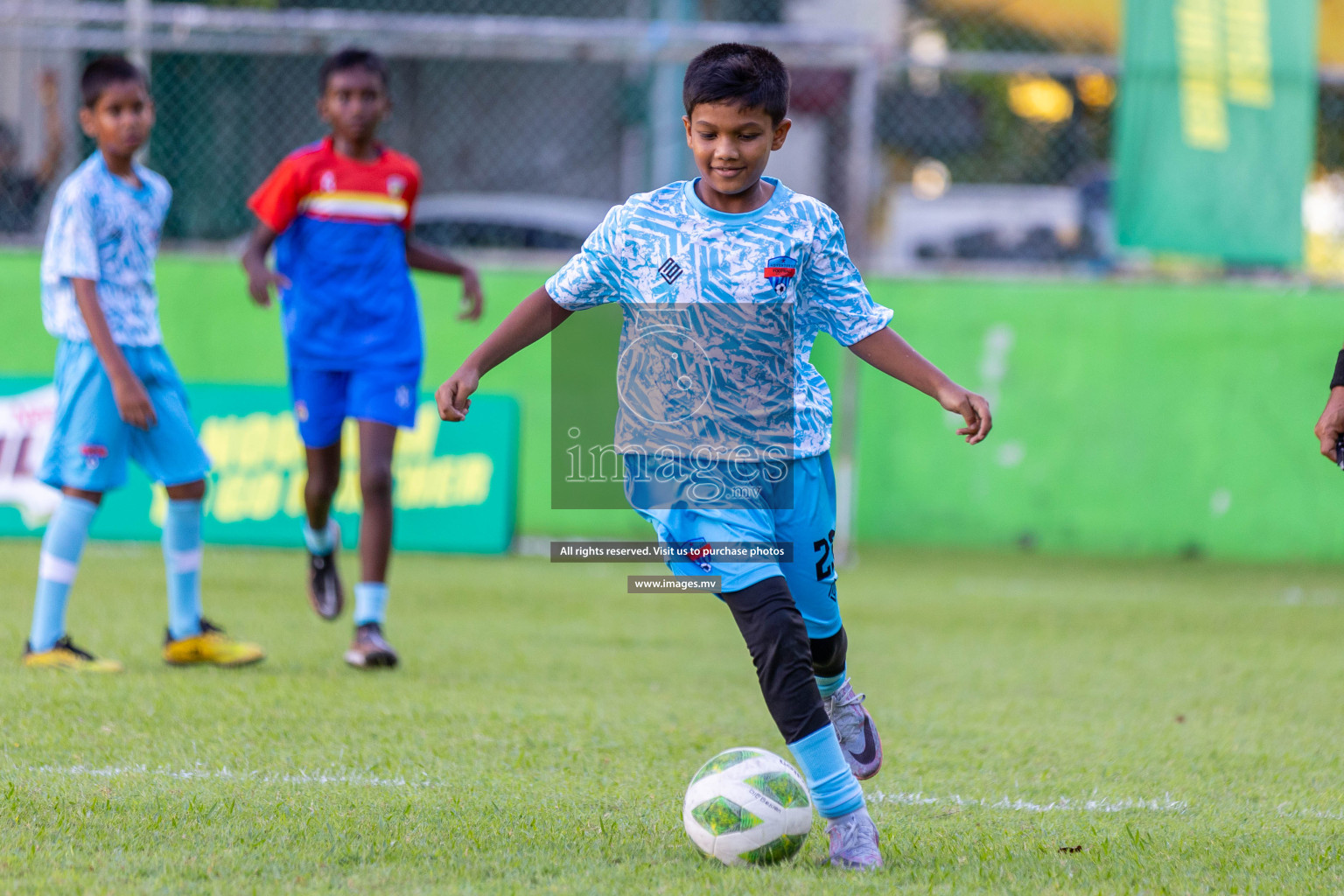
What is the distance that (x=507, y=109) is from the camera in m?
13.5

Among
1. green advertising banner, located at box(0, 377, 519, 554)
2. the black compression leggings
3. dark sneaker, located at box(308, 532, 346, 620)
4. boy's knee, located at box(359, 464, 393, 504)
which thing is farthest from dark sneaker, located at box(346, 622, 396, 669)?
green advertising banner, located at box(0, 377, 519, 554)

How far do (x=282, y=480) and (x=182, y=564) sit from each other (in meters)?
3.57

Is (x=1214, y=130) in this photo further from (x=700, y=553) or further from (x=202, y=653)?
(x=700, y=553)

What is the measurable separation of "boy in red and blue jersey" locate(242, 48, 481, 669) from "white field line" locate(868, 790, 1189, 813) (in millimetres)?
2437

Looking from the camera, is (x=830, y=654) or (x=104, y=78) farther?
(x=104, y=78)

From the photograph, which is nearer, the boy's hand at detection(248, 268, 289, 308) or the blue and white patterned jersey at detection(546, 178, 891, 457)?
the blue and white patterned jersey at detection(546, 178, 891, 457)

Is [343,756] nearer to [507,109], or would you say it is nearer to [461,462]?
[461,462]

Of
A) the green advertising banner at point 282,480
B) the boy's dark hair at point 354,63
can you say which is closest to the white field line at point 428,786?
the boy's dark hair at point 354,63

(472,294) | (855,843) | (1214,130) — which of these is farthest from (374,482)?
(1214,130)

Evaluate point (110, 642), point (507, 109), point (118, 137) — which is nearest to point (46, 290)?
point (118, 137)

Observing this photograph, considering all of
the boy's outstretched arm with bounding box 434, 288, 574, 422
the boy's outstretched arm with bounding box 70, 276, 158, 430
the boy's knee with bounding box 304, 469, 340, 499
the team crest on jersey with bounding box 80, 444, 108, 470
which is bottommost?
the boy's knee with bounding box 304, 469, 340, 499

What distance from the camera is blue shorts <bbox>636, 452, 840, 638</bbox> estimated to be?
3.25 metres

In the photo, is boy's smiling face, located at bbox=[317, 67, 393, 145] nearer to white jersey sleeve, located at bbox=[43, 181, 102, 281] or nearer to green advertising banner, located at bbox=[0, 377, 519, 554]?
white jersey sleeve, located at bbox=[43, 181, 102, 281]

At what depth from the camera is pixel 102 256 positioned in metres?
5.16
